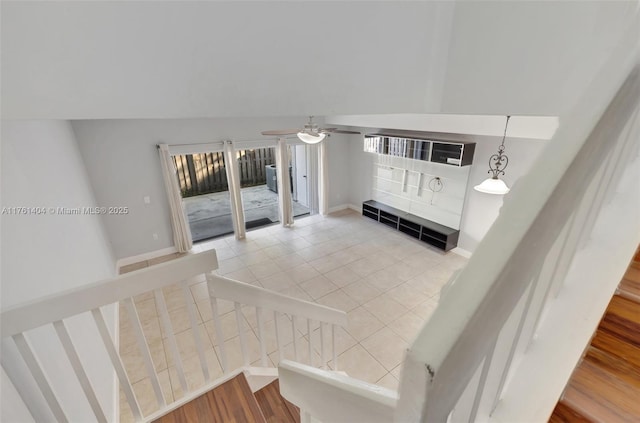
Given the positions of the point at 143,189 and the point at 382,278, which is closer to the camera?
the point at 382,278

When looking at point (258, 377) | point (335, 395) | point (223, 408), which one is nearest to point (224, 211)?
point (258, 377)

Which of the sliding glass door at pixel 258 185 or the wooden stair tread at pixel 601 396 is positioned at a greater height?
the wooden stair tread at pixel 601 396

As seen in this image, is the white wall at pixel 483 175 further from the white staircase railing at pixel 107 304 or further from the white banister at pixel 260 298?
the white staircase railing at pixel 107 304

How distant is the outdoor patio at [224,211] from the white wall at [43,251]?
382cm

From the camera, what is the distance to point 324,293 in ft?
14.3

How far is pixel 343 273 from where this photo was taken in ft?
16.0

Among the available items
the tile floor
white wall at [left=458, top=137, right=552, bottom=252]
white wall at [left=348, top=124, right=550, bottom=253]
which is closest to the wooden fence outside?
the tile floor

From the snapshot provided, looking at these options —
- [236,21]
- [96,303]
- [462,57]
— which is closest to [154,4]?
[236,21]

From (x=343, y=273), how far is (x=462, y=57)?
157 inches

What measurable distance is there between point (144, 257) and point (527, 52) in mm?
6205

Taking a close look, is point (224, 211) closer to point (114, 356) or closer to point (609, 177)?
point (114, 356)

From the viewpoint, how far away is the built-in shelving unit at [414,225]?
545 cm

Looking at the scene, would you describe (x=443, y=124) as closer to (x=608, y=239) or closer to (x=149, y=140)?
(x=608, y=239)

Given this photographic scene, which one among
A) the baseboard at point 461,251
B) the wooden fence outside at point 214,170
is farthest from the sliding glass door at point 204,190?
the baseboard at point 461,251
